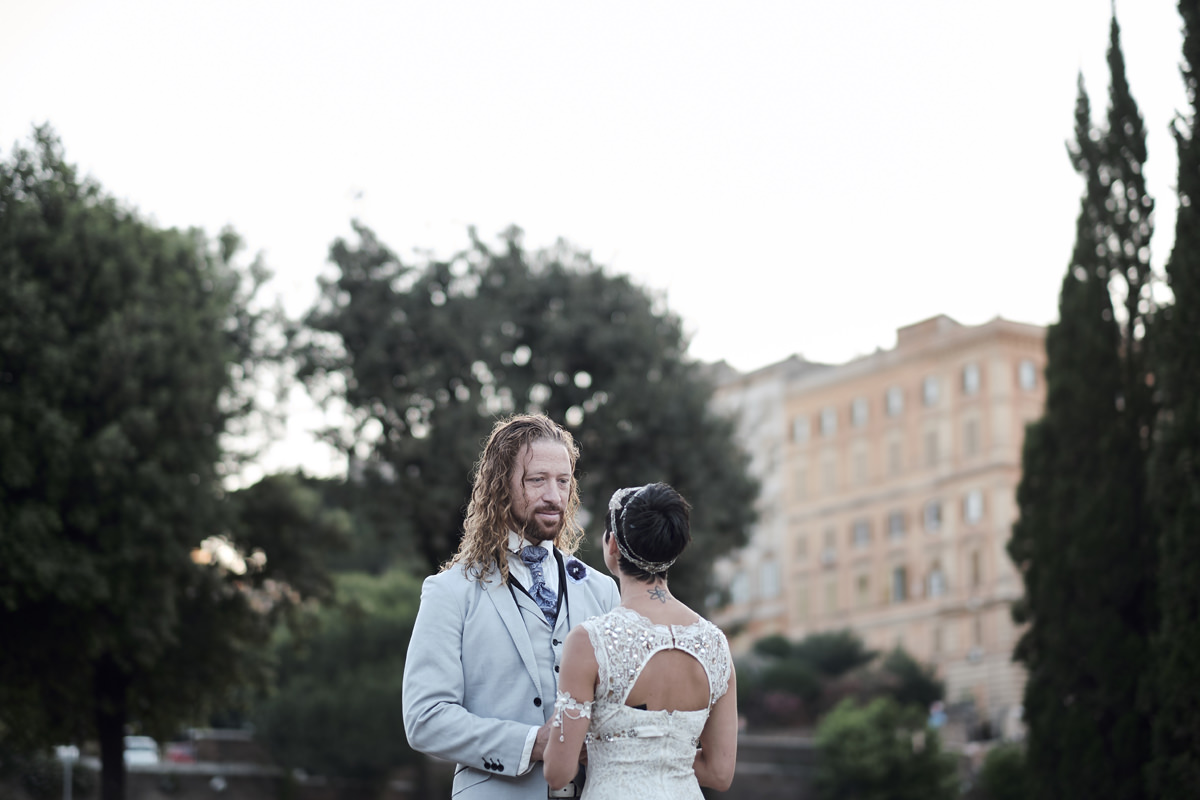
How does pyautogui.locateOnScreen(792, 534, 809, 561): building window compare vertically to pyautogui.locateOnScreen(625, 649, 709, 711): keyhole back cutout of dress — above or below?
above

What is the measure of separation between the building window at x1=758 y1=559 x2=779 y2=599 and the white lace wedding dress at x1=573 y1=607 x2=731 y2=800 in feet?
256

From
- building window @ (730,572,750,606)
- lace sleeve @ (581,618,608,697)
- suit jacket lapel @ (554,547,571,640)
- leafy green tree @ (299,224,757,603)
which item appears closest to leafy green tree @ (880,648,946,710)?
building window @ (730,572,750,606)

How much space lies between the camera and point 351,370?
90.0 feet

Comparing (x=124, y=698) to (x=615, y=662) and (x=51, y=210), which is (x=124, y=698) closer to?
(x=51, y=210)

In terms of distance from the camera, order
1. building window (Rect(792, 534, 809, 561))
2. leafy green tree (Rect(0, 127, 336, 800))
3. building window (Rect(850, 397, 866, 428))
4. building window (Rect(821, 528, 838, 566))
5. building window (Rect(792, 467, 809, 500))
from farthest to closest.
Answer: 1. building window (Rect(792, 467, 809, 500))
2. building window (Rect(792, 534, 809, 561))
3. building window (Rect(821, 528, 838, 566))
4. building window (Rect(850, 397, 866, 428))
5. leafy green tree (Rect(0, 127, 336, 800))

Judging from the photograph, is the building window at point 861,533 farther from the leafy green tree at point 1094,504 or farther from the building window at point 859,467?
the leafy green tree at point 1094,504

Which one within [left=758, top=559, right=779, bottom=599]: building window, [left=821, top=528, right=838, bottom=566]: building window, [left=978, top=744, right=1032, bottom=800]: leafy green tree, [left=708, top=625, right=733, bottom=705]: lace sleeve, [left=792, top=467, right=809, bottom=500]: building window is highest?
[left=792, top=467, right=809, bottom=500]: building window

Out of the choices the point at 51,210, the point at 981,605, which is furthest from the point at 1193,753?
the point at 981,605

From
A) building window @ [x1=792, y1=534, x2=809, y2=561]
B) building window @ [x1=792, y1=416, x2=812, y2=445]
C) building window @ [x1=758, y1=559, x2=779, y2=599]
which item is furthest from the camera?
building window @ [x1=758, y1=559, x2=779, y2=599]

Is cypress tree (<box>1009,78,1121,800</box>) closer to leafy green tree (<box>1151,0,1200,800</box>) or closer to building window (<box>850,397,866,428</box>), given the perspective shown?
leafy green tree (<box>1151,0,1200,800</box>)

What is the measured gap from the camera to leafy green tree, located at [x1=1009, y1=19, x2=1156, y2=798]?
58.3 ft

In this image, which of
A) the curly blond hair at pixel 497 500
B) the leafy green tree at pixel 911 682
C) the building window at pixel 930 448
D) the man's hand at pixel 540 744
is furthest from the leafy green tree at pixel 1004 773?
the building window at pixel 930 448

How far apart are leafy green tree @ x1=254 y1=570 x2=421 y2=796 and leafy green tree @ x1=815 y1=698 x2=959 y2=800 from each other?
39.3 ft

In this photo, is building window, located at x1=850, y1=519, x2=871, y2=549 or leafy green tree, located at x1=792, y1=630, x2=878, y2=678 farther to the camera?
building window, located at x1=850, y1=519, x2=871, y2=549
